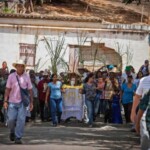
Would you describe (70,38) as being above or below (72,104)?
above

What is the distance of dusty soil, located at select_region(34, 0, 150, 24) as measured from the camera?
37125 millimetres

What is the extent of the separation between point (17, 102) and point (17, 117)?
315 mm

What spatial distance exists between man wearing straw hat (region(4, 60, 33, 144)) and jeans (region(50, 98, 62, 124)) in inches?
181

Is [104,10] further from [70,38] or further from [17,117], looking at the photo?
[17,117]

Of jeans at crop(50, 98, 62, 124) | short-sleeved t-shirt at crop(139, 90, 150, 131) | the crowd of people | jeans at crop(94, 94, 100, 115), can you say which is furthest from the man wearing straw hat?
jeans at crop(94, 94, 100, 115)

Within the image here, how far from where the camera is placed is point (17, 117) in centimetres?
1337

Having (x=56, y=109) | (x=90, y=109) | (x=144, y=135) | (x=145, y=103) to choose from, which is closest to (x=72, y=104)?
(x=56, y=109)

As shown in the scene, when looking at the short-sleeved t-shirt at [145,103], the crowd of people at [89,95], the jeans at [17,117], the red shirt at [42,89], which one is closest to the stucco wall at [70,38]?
the crowd of people at [89,95]

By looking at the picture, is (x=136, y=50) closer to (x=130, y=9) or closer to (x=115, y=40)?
(x=115, y=40)

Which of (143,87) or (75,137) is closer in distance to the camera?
(143,87)

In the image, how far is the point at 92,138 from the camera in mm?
14859

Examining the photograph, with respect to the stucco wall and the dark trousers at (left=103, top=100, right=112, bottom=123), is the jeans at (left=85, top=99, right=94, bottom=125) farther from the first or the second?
the stucco wall

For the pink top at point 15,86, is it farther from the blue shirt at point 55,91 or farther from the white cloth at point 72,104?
the white cloth at point 72,104

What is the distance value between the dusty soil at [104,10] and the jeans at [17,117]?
23.3 metres
